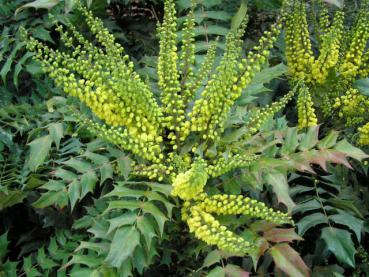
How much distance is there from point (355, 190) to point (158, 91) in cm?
101

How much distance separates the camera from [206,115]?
2.11 metres

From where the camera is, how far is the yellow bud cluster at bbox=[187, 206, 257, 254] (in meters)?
1.76

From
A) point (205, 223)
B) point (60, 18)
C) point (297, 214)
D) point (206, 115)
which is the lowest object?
point (297, 214)

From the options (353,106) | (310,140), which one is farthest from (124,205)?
(353,106)

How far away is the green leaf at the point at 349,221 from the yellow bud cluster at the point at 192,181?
597 millimetres

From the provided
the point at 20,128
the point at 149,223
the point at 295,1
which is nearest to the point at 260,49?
the point at 295,1

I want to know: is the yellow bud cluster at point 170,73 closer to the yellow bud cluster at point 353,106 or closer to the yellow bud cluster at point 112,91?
the yellow bud cluster at point 112,91

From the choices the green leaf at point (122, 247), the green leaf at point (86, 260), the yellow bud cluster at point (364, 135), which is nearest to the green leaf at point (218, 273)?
the green leaf at point (122, 247)

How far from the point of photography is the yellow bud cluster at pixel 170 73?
6.86 feet

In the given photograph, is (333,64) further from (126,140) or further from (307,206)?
(126,140)

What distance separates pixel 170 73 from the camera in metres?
2.12

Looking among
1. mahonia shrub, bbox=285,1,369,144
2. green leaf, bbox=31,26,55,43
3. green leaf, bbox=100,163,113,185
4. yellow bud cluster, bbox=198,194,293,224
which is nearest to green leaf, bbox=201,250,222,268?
yellow bud cluster, bbox=198,194,293,224

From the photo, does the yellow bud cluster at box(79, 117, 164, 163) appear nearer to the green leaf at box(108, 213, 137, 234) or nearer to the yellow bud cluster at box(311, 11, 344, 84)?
the green leaf at box(108, 213, 137, 234)

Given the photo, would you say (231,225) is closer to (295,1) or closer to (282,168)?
(282,168)
